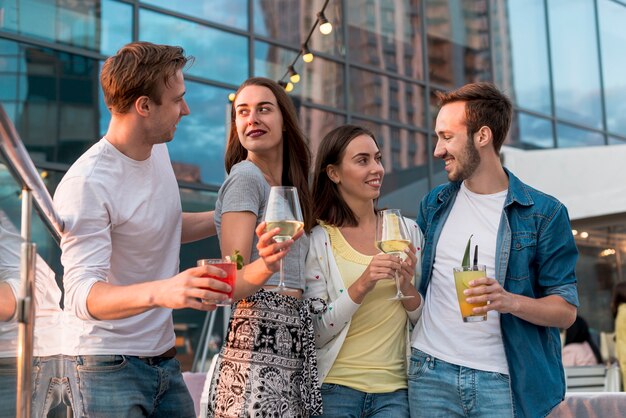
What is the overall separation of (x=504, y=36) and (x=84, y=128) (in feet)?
24.8

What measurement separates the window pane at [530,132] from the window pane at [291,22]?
3.67 meters

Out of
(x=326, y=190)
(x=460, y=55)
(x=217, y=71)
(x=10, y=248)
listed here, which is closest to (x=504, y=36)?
(x=460, y=55)

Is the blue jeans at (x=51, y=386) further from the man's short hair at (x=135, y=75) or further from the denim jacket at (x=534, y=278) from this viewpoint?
the denim jacket at (x=534, y=278)

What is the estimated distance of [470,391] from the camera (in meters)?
2.88

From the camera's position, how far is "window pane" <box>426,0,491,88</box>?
1322 cm

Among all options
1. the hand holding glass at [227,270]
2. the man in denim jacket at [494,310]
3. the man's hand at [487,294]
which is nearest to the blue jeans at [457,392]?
the man in denim jacket at [494,310]

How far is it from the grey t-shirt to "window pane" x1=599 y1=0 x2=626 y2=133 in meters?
13.7

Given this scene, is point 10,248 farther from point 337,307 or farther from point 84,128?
point 84,128

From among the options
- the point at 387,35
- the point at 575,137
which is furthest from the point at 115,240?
the point at 575,137

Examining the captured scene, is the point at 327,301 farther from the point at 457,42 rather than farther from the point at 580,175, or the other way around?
the point at 457,42

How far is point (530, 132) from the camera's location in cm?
1397

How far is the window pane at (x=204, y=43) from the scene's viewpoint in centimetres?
1012

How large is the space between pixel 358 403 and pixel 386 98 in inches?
386

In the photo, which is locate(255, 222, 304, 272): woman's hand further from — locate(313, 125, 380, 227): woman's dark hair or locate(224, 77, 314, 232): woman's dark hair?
locate(313, 125, 380, 227): woman's dark hair
